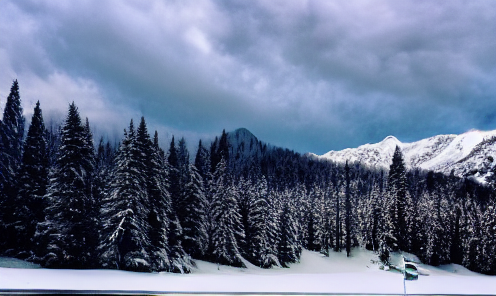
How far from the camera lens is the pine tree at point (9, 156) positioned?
427cm

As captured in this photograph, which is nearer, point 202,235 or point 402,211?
point 402,211

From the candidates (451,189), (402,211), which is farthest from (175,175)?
(451,189)

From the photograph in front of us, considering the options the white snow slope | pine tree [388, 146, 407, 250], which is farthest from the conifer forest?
the white snow slope

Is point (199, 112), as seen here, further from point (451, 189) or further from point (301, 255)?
point (451, 189)

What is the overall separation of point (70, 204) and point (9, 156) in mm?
1104

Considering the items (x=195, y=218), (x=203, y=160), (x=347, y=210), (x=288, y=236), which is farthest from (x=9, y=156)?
(x=347, y=210)

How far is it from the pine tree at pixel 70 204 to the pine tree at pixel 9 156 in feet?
1.41

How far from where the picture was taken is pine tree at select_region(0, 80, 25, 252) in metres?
4.27

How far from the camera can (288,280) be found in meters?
4.25

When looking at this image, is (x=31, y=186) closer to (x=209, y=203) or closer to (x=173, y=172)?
(x=173, y=172)

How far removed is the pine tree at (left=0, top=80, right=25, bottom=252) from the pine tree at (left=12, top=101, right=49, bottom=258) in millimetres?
73

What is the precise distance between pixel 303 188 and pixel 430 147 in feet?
6.67

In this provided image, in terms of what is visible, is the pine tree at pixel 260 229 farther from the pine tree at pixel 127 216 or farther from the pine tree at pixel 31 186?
the pine tree at pixel 31 186

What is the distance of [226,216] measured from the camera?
5.11 m
